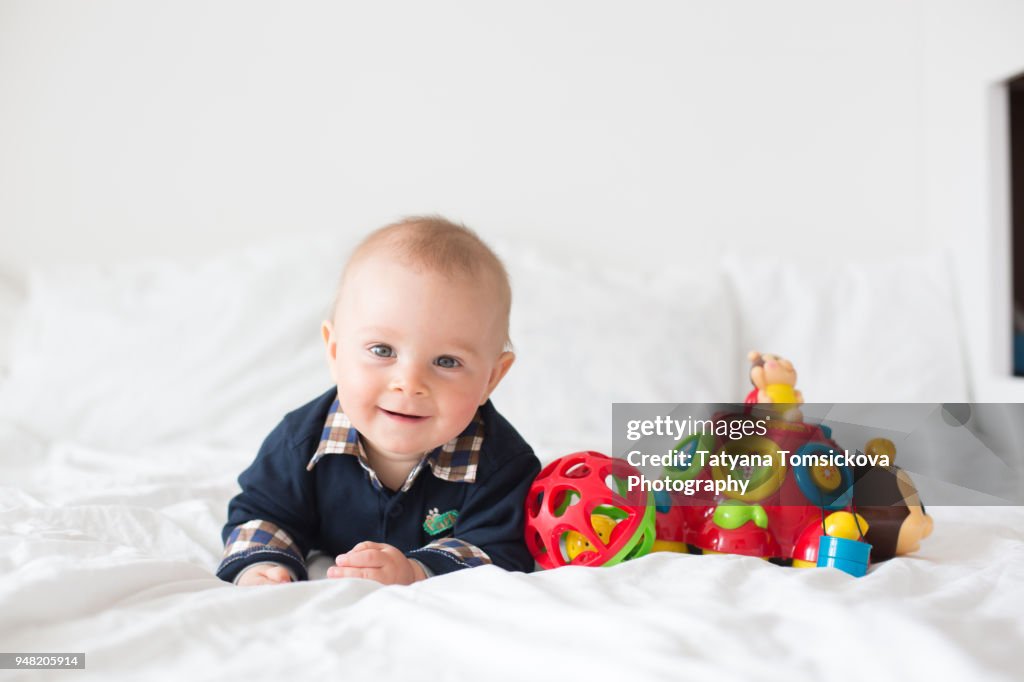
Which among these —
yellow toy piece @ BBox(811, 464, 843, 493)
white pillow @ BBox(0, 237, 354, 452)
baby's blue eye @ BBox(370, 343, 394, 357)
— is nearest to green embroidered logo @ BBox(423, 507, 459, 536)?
baby's blue eye @ BBox(370, 343, 394, 357)

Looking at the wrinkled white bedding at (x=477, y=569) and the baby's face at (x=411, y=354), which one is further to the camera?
the baby's face at (x=411, y=354)

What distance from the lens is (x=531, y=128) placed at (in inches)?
84.1

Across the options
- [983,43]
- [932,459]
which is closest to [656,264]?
[983,43]

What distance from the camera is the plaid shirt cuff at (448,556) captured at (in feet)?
2.98

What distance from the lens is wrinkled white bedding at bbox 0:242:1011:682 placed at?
1.94ft

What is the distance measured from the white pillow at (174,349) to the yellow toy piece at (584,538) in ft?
2.84

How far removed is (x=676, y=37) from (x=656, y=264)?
1.89 feet

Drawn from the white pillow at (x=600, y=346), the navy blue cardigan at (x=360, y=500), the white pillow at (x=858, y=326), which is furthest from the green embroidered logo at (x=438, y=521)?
the white pillow at (x=858, y=326)

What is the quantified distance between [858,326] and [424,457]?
1.27 metres

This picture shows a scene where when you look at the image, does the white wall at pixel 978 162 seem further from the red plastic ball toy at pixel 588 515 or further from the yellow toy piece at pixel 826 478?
the red plastic ball toy at pixel 588 515

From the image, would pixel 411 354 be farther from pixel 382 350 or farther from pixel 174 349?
pixel 174 349

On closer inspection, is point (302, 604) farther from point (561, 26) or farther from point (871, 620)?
point (561, 26)

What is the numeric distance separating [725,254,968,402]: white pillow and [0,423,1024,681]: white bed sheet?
104cm

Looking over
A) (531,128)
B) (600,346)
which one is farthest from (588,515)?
(531,128)
